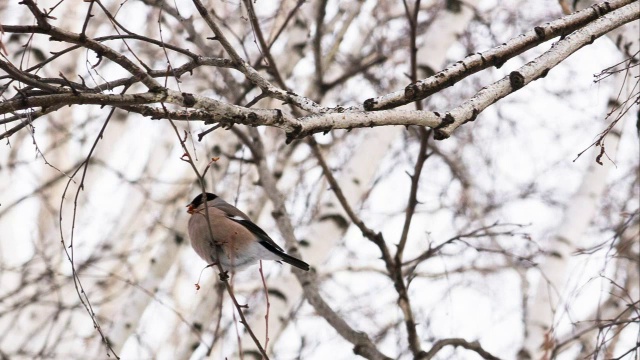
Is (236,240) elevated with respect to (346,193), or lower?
lower

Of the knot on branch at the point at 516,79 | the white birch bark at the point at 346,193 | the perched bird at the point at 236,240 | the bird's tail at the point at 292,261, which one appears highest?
the white birch bark at the point at 346,193

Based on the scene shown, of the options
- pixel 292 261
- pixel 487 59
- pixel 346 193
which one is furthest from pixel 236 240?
pixel 346 193

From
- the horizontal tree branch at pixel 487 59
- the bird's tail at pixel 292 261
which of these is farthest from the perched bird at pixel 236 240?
the horizontal tree branch at pixel 487 59

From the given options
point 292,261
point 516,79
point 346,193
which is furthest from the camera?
point 346,193

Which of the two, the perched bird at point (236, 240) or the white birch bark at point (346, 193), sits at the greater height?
the white birch bark at point (346, 193)

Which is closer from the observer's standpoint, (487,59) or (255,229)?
(487,59)

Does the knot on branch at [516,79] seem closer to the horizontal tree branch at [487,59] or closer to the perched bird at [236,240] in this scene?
the horizontal tree branch at [487,59]

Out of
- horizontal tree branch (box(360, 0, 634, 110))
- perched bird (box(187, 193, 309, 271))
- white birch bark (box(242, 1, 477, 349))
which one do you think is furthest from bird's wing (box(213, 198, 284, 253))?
horizontal tree branch (box(360, 0, 634, 110))

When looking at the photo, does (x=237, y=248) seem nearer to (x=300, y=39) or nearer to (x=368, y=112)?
(x=368, y=112)

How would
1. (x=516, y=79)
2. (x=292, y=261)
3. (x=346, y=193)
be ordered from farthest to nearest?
1. (x=346, y=193)
2. (x=292, y=261)
3. (x=516, y=79)

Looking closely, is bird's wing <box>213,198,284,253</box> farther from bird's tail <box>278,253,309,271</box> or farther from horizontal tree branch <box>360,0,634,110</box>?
horizontal tree branch <box>360,0,634,110</box>

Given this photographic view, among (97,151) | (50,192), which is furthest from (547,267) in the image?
(50,192)

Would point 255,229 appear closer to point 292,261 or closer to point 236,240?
point 236,240

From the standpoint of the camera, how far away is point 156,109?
174 cm
